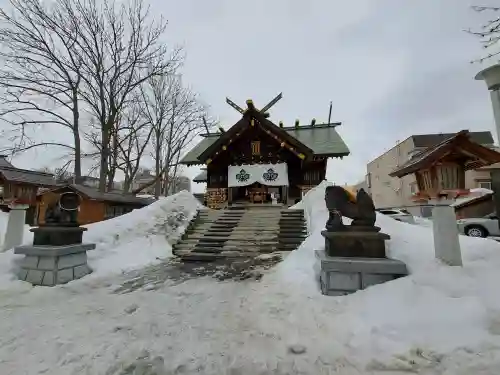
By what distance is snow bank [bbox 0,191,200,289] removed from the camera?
5.79 metres

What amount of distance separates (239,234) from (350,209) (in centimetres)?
472

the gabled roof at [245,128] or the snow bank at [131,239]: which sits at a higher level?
the gabled roof at [245,128]

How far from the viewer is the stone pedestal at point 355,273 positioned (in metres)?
3.87

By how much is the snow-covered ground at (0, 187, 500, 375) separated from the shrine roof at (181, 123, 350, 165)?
32.3 feet

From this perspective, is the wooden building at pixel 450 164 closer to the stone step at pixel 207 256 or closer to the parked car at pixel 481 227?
the stone step at pixel 207 256

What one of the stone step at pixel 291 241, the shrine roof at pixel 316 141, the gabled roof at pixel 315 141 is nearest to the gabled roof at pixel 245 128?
the gabled roof at pixel 315 141

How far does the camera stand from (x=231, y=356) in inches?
102

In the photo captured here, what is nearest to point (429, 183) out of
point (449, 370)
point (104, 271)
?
point (449, 370)

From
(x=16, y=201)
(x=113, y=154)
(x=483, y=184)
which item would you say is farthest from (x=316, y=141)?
(x=483, y=184)

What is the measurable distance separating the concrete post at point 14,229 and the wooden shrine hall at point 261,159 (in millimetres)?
8300

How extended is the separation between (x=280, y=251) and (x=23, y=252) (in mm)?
5932

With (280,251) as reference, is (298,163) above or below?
above

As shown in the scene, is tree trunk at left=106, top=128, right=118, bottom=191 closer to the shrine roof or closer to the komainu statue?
the shrine roof

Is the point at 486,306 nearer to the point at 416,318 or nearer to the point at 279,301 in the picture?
the point at 416,318
